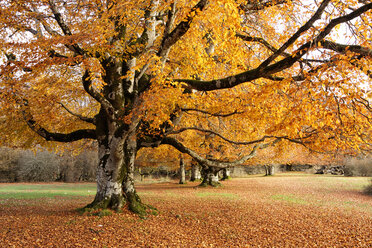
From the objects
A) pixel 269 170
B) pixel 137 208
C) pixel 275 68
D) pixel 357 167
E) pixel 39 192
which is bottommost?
pixel 39 192

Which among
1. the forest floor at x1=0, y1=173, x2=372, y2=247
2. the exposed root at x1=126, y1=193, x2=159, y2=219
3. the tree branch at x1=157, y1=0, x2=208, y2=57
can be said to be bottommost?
the forest floor at x1=0, y1=173, x2=372, y2=247

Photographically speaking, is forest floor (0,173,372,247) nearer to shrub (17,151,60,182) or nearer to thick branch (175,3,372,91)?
thick branch (175,3,372,91)

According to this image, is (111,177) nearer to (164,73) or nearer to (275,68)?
(164,73)

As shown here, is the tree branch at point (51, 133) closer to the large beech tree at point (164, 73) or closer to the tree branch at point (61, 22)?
the large beech tree at point (164, 73)

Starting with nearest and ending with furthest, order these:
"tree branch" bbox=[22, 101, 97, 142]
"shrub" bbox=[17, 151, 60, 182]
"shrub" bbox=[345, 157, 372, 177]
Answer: "tree branch" bbox=[22, 101, 97, 142], "shrub" bbox=[345, 157, 372, 177], "shrub" bbox=[17, 151, 60, 182]

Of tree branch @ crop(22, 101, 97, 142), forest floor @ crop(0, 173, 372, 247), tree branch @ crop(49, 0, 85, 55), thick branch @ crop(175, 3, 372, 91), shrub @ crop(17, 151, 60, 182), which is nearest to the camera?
thick branch @ crop(175, 3, 372, 91)

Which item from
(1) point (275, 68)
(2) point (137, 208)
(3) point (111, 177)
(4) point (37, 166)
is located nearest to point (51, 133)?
(3) point (111, 177)

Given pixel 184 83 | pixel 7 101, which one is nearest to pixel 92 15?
pixel 7 101

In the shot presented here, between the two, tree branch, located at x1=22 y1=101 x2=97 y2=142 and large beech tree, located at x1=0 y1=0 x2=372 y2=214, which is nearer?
large beech tree, located at x1=0 y1=0 x2=372 y2=214

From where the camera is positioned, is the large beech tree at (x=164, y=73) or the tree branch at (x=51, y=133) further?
the tree branch at (x=51, y=133)

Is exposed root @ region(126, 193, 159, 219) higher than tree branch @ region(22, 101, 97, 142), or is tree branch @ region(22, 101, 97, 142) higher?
tree branch @ region(22, 101, 97, 142)

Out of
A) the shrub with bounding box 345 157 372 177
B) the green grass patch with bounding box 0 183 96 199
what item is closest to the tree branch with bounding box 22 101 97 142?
the green grass patch with bounding box 0 183 96 199

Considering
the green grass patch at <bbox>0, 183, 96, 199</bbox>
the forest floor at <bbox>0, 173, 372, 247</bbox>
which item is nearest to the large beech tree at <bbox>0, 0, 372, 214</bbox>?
the forest floor at <bbox>0, 173, 372, 247</bbox>

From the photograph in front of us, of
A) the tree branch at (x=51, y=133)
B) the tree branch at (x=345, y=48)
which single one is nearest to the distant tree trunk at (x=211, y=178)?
the tree branch at (x=51, y=133)
